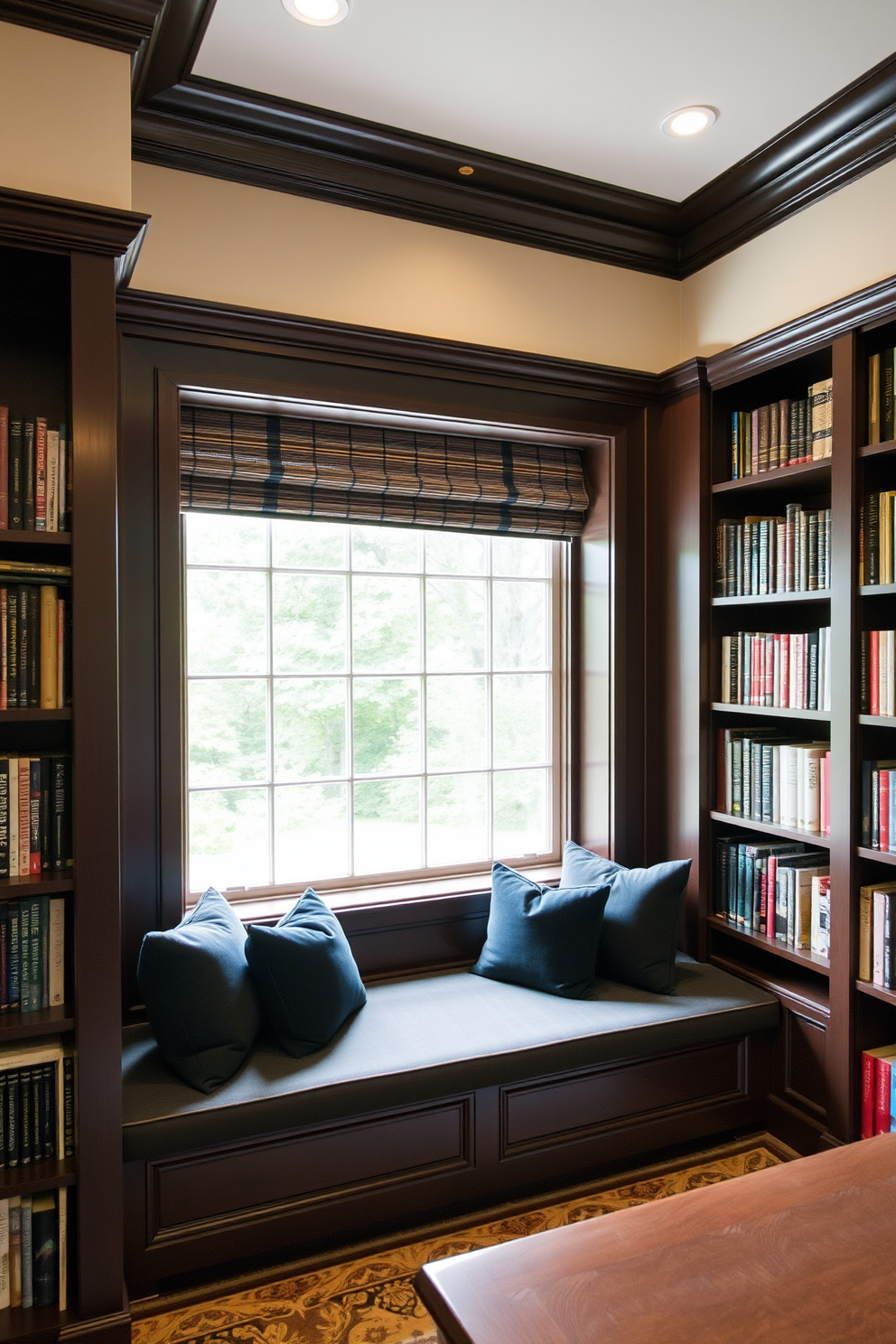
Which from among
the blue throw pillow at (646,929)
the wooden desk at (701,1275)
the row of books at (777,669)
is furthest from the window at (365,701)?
the wooden desk at (701,1275)

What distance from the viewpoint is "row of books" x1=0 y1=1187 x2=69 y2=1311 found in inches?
69.6

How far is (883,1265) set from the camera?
3.55ft

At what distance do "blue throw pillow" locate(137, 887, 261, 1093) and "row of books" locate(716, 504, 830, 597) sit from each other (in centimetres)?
194

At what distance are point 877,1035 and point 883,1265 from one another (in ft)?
5.06

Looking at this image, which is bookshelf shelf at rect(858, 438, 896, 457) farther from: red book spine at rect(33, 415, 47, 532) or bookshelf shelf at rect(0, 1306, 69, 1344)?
bookshelf shelf at rect(0, 1306, 69, 1344)

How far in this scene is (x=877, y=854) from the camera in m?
2.30

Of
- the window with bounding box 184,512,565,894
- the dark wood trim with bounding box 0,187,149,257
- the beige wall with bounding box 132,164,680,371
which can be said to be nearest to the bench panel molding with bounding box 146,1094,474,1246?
the window with bounding box 184,512,565,894

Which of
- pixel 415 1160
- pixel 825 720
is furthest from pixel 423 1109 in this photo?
pixel 825 720

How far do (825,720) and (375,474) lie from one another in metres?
1.57

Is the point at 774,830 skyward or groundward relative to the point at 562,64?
groundward

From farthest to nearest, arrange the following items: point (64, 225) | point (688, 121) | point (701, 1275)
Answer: point (688, 121)
point (64, 225)
point (701, 1275)

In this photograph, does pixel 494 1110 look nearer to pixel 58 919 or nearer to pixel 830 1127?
pixel 830 1127

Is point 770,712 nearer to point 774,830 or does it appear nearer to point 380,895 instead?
point 774,830

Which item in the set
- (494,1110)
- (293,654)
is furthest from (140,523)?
(494,1110)
